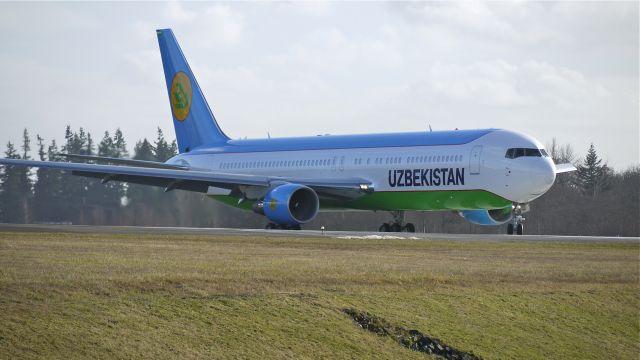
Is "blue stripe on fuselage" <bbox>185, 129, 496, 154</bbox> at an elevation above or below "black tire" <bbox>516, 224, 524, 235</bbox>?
above

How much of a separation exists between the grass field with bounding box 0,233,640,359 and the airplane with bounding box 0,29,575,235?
10.9m

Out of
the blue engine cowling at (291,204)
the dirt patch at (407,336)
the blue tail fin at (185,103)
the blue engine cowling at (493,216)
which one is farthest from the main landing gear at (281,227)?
the dirt patch at (407,336)

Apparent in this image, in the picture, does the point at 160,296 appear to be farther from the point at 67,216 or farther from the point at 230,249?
the point at 67,216

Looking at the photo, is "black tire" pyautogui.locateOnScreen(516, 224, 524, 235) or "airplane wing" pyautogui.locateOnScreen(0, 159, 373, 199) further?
"black tire" pyautogui.locateOnScreen(516, 224, 524, 235)

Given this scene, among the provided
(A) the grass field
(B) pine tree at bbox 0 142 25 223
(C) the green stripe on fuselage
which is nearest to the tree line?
(B) pine tree at bbox 0 142 25 223

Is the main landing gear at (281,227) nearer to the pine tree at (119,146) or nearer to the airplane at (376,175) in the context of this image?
the airplane at (376,175)

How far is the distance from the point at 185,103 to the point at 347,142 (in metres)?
10.8

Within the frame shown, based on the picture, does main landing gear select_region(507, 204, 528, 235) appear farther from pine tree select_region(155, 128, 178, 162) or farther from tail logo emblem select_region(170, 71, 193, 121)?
pine tree select_region(155, 128, 178, 162)

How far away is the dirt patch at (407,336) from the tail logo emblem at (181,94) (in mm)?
35272

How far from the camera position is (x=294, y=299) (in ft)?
72.9

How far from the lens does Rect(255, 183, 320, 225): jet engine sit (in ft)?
146

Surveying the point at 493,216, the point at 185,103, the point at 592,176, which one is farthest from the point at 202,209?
the point at 592,176

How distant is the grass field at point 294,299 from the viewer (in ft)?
62.8

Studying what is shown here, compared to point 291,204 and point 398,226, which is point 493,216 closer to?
point 398,226
